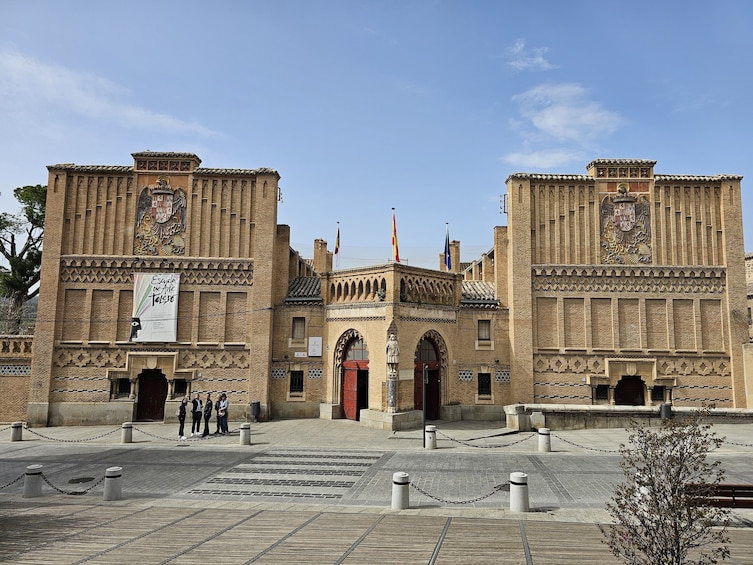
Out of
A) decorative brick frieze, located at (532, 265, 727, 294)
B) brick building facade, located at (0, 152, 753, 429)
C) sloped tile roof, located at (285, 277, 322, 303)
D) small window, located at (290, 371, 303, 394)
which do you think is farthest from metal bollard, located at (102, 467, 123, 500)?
decorative brick frieze, located at (532, 265, 727, 294)

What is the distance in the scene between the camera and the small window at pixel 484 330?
28.3m

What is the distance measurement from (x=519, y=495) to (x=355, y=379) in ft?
52.4

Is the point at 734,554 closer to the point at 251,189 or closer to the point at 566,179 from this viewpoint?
the point at 566,179

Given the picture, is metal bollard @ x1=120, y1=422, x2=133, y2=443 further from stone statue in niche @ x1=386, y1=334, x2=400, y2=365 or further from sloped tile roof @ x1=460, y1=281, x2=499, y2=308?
sloped tile roof @ x1=460, y1=281, x2=499, y2=308

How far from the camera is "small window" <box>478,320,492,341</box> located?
92.8 ft

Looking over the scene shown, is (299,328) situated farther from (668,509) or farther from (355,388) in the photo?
(668,509)

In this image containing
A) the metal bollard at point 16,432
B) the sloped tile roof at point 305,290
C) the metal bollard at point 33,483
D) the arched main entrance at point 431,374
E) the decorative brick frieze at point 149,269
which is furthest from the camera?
the sloped tile roof at point 305,290

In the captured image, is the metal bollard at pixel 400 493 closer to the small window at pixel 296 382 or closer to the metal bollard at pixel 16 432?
the small window at pixel 296 382

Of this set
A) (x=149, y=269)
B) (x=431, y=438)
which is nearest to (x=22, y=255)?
(x=149, y=269)

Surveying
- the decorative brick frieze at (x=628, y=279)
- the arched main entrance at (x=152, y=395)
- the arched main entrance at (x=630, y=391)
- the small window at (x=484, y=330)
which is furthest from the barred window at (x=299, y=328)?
the arched main entrance at (x=630, y=391)

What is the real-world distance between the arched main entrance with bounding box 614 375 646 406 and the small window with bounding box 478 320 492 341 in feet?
23.9

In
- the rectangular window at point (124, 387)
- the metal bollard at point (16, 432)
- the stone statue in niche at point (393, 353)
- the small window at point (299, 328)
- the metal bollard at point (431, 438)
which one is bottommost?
the metal bollard at point (16, 432)

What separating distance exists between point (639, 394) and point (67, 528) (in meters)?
26.8

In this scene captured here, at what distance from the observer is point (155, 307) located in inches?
1091
